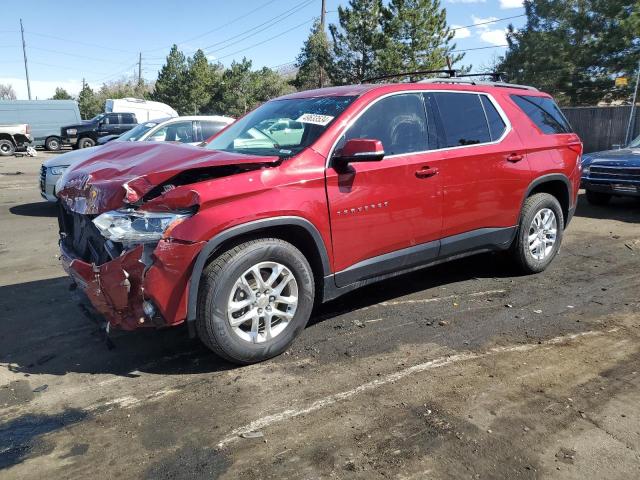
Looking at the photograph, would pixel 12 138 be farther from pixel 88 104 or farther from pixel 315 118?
pixel 88 104

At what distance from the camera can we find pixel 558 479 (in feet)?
8.18

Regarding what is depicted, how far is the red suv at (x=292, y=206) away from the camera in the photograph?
328cm

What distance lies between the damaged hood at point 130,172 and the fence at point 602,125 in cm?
1878

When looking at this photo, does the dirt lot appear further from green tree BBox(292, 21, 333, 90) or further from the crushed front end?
green tree BBox(292, 21, 333, 90)

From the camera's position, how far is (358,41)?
112ft

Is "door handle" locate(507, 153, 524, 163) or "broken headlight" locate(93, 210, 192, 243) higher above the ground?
"door handle" locate(507, 153, 524, 163)

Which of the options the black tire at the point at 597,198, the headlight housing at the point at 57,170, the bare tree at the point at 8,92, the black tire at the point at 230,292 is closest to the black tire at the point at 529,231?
the black tire at the point at 230,292

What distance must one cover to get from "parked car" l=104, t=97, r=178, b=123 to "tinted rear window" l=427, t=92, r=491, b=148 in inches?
1064

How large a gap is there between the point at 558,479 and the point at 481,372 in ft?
3.52

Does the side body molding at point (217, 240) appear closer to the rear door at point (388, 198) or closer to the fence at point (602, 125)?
the rear door at point (388, 198)

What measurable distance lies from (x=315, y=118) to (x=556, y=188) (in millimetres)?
3079

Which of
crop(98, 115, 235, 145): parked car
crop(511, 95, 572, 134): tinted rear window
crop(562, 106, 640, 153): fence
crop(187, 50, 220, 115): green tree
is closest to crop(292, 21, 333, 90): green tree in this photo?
crop(187, 50, 220, 115): green tree

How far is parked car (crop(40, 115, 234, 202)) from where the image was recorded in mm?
9266

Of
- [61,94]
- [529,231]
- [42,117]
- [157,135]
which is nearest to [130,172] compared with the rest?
[529,231]
